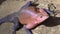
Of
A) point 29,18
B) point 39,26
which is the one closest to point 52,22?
point 39,26

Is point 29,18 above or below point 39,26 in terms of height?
above

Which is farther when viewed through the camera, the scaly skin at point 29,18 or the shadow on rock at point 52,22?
the shadow on rock at point 52,22

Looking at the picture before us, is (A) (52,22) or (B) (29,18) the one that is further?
(A) (52,22)

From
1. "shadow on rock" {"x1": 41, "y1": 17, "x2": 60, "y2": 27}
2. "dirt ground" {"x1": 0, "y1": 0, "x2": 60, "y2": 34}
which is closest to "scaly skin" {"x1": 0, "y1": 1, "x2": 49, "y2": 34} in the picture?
"dirt ground" {"x1": 0, "y1": 0, "x2": 60, "y2": 34}

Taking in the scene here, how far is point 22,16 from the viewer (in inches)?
93.8

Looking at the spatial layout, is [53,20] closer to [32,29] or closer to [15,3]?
[32,29]

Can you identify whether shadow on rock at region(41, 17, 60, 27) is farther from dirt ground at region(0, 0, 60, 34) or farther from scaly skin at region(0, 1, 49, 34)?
scaly skin at region(0, 1, 49, 34)

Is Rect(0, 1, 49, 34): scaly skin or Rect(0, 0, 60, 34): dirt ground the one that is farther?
Rect(0, 0, 60, 34): dirt ground

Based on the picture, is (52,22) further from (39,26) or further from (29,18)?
(29,18)

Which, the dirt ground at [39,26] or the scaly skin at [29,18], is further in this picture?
the dirt ground at [39,26]

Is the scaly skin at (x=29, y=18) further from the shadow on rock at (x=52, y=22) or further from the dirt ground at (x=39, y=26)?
the shadow on rock at (x=52, y=22)

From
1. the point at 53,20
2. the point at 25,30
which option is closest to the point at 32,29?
the point at 25,30

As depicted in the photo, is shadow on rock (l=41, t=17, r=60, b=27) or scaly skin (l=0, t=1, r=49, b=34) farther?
shadow on rock (l=41, t=17, r=60, b=27)

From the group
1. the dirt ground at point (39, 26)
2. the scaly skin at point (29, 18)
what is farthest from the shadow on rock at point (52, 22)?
the scaly skin at point (29, 18)
